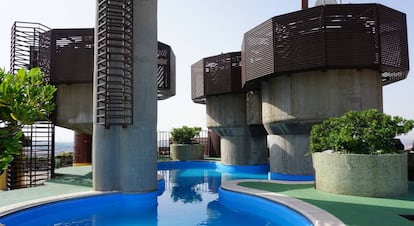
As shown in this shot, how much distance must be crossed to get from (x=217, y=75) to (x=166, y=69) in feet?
14.4

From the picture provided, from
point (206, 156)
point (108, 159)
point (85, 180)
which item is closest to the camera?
point (108, 159)

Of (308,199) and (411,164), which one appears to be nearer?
(308,199)

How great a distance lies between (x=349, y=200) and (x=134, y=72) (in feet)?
27.6

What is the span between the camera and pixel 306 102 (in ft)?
49.1

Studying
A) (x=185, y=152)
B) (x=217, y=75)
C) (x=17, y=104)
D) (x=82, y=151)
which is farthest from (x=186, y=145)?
(x=17, y=104)

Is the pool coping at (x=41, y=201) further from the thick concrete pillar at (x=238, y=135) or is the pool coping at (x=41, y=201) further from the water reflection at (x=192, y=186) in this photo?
the thick concrete pillar at (x=238, y=135)

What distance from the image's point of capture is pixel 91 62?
1498 centimetres

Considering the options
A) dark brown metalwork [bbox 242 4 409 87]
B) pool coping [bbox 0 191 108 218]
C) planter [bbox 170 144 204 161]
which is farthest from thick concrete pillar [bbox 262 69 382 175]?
planter [bbox 170 144 204 161]

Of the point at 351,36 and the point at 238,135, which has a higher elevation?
the point at 351,36

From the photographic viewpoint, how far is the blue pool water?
351 inches

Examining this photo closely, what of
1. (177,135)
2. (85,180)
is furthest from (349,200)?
(177,135)

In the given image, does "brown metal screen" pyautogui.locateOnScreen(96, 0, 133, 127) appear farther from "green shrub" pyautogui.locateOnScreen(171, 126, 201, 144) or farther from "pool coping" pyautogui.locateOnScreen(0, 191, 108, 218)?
"green shrub" pyautogui.locateOnScreen(171, 126, 201, 144)

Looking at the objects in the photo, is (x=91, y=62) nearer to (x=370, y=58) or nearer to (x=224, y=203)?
(x=224, y=203)

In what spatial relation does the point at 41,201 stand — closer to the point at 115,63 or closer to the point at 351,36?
the point at 115,63
